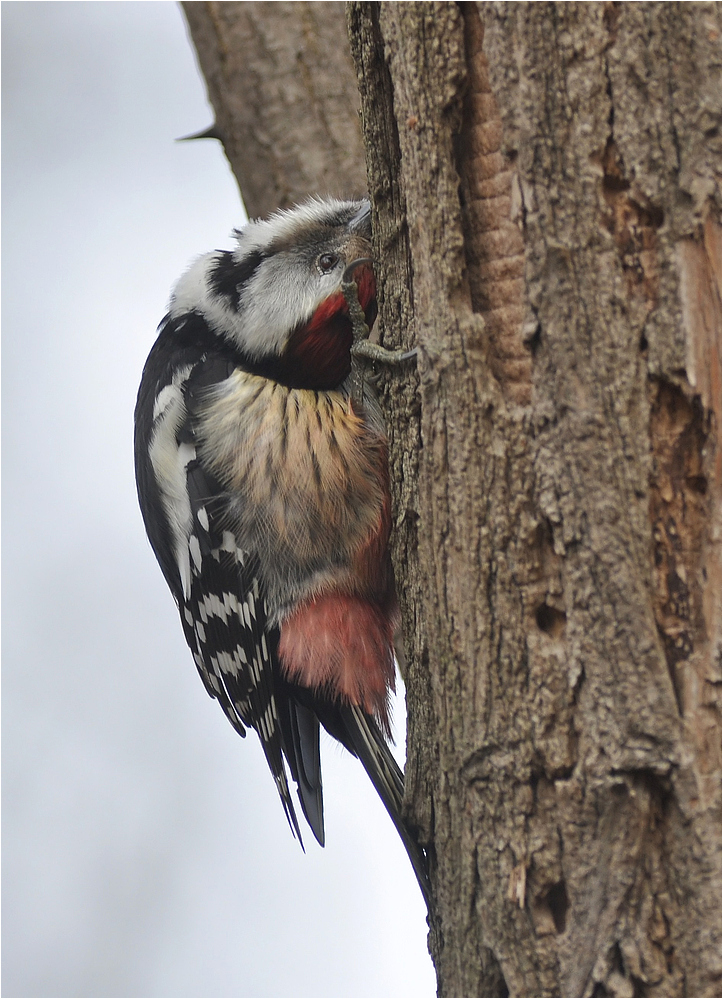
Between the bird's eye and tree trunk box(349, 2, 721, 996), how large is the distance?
2.78 ft

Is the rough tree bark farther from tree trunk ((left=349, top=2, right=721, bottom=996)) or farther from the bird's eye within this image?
the bird's eye

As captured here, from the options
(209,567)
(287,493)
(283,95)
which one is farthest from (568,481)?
(283,95)

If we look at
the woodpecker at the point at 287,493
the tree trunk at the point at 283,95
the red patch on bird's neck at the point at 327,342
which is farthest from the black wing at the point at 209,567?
the tree trunk at the point at 283,95

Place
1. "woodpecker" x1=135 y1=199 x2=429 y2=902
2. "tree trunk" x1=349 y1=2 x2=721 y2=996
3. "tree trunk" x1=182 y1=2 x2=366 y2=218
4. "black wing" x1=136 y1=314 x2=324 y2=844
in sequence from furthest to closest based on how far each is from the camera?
1. "tree trunk" x1=182 y1=2 x2=366 y2=218
2. "black wing" x1=136 y1=314 x2=324 y2=844
3. "woodpecker" x1=135 y1=199 x2=429 y2=902
4. "tree trunk" x1=349 y1=2 x2=721 y2=996

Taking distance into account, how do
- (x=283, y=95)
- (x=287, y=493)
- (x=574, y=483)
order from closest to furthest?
(x=574, y=483) → (x=287, y=493) → (x=283, y=95)

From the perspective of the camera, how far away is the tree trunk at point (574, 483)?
51.9 inches

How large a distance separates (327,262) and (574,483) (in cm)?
122

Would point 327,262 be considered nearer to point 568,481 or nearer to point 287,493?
point 287,493

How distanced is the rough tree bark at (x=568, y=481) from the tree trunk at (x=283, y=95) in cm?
126

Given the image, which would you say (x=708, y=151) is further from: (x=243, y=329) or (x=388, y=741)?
(x=388, y=741)

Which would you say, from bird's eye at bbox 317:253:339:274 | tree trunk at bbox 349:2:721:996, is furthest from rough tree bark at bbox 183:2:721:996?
bird's eye at bbox 317:253:339:274

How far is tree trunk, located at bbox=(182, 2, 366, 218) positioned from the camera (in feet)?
9.34

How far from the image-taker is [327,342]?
2.38 meters

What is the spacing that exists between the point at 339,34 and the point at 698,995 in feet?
8.81
